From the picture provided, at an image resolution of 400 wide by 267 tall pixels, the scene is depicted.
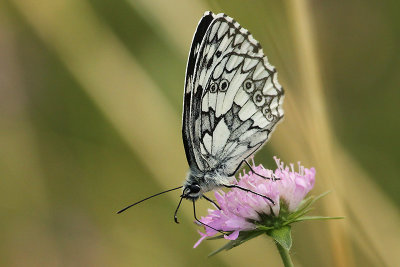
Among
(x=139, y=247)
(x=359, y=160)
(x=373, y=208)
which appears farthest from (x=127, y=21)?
(x=373, y=208)

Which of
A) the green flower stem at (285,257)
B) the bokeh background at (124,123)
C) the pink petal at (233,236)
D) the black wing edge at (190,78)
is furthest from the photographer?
the bokeh background at (124,123)

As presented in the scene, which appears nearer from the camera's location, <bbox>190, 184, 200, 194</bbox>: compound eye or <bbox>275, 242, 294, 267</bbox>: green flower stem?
<bbox>275, 242, 294, 267</bbox>: green flower stem

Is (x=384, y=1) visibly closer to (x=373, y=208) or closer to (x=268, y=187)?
(x=373, y=208)

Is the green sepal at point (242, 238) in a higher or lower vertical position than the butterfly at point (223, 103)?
lower

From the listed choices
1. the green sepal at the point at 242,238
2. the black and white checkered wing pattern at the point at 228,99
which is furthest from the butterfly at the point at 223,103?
the green sepal at the point at 242,238

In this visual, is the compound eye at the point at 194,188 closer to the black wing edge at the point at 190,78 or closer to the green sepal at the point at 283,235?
the black wing edge at the point at 190,78

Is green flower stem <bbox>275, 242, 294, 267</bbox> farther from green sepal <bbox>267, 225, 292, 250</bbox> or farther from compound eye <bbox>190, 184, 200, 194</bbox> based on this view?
compound eye <bbox>190, 184, 200, 194</bbox>

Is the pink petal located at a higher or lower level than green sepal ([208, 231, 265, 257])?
higher

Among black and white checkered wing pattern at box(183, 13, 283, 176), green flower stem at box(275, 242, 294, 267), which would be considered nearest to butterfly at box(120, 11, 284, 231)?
black and white checkered wing pattern at box(183, 13, 283, 176)
